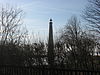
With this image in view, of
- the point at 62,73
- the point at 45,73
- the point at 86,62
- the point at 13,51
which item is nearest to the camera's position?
the point at 62,73

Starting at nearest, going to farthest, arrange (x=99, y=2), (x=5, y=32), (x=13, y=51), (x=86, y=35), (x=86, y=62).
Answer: (x=86, y=62) → (x=13, y=51) → (x=99, y=2) → (x=5, y=32) → (x=86, y=35)

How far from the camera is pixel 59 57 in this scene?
1165 centimetres

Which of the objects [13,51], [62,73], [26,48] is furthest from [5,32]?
[62,73]

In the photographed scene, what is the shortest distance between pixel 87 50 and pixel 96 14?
8.54ft

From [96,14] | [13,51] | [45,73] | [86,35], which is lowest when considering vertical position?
[45,73]

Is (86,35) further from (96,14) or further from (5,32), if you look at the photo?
(5,32)

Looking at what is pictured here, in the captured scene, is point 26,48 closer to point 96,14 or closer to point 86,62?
point 86,62

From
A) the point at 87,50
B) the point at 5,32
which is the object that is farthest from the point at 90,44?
the point at 5,32

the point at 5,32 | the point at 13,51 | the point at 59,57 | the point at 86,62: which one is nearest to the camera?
the point at 59,57

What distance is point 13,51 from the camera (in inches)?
554

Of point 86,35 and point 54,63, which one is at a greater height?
point 86,35

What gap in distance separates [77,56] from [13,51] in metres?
4.07

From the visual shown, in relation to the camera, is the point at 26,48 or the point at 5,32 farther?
the point at 5,32

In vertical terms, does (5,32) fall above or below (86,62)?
above
